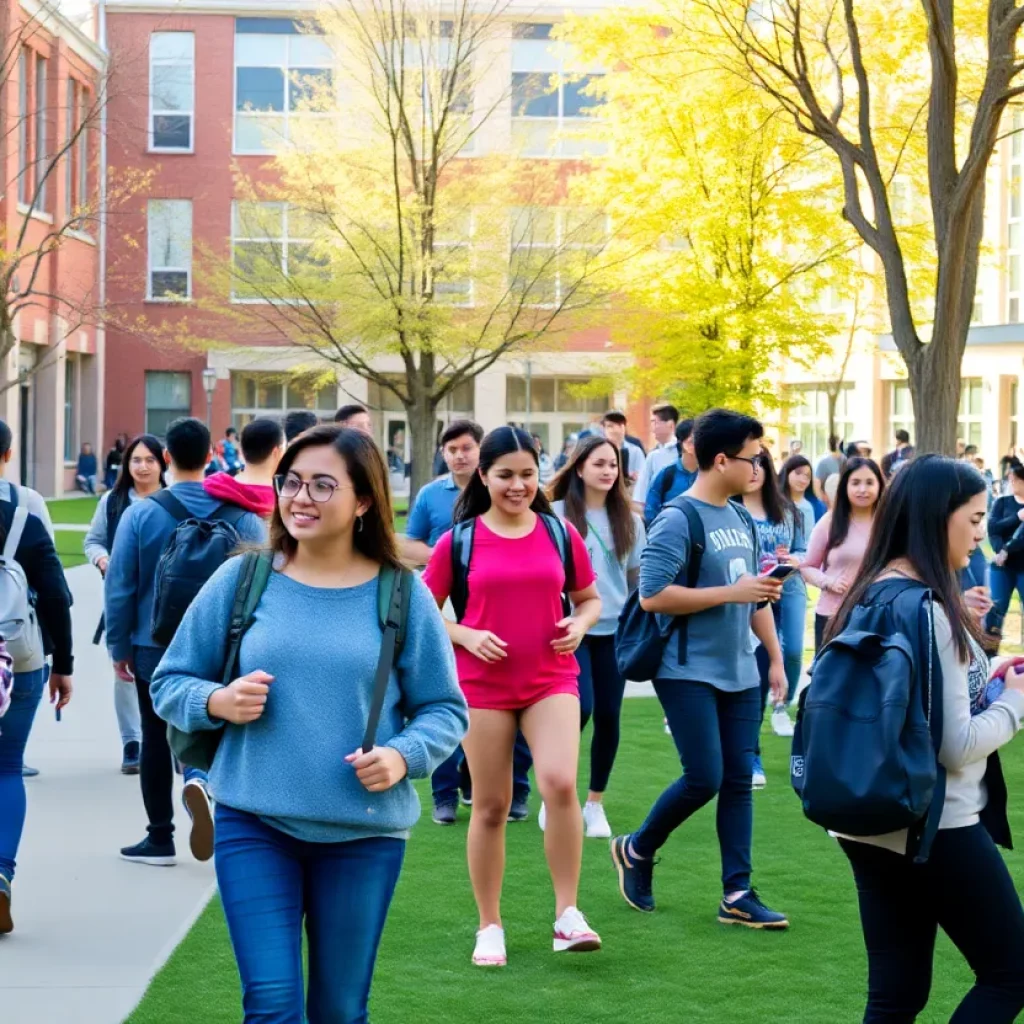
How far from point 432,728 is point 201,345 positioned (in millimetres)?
37529

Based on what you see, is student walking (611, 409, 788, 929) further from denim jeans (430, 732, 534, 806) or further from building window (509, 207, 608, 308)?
building window (509, 207, 608, 308)

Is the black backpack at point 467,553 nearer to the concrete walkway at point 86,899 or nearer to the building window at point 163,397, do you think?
the concrete walkway at point 86,899

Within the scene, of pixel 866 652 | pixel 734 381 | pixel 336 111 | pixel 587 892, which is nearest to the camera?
pixel 866 652

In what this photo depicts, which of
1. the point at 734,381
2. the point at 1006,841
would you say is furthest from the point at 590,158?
the point at 1006,841

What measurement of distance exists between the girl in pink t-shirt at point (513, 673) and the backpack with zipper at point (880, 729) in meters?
2.22

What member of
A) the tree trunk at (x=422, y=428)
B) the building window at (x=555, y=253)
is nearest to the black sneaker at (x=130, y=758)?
the building window at (x=555, y=253)

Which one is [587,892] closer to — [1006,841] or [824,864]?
[824,864]

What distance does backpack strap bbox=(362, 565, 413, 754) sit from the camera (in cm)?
373

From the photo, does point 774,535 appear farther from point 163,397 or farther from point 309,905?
point 163,397

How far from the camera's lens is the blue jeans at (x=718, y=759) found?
250 inches

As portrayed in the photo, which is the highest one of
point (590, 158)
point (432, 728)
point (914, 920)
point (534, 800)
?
point (590, 158)

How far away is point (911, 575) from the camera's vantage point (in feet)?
12.8

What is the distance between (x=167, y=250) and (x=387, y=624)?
5144 centimetres

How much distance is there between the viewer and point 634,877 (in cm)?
688
